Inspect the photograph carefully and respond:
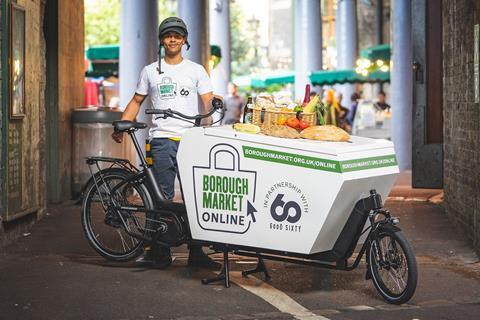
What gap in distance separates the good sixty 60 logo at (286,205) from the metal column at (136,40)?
31.0ft

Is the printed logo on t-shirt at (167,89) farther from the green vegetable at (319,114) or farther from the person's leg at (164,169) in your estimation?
the green vegetable at (319,114)

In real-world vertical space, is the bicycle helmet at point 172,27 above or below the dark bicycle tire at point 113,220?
above

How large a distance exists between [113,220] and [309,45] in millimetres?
29299

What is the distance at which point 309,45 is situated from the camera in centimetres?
3750

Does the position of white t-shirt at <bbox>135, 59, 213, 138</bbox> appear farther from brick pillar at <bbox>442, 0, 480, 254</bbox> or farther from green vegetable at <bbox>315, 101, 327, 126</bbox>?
brick pillar at <bbox>442, 0, 480, 254</bbox>

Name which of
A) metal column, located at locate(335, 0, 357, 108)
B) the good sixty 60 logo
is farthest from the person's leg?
metal column, located at locate(335, 0, 357, 108)

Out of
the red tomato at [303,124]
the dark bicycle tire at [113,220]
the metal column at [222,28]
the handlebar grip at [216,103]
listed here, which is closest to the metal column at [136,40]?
the dark bicycle tire at [113,220]

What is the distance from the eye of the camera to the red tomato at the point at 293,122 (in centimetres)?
784

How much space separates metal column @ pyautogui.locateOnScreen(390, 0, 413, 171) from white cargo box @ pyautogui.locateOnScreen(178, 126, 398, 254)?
1330 cm

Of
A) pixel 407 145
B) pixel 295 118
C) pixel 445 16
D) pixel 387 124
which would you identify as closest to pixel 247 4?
pixel 387 124

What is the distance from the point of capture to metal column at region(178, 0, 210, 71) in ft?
71.8

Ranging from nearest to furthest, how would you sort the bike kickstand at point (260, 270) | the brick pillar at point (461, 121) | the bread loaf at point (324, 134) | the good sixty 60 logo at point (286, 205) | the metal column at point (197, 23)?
the good sixty 60 logo at point (286, 205)
the bread loaf at point (324, 134)
the bike kickstand at point (260, 270)
the brick pillar at point (461, 121)
the metal column at point (197, 23)

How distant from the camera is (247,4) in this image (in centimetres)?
7981

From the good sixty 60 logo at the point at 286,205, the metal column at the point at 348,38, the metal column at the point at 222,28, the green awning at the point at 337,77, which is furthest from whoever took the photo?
the metal column at the point at 348,38
